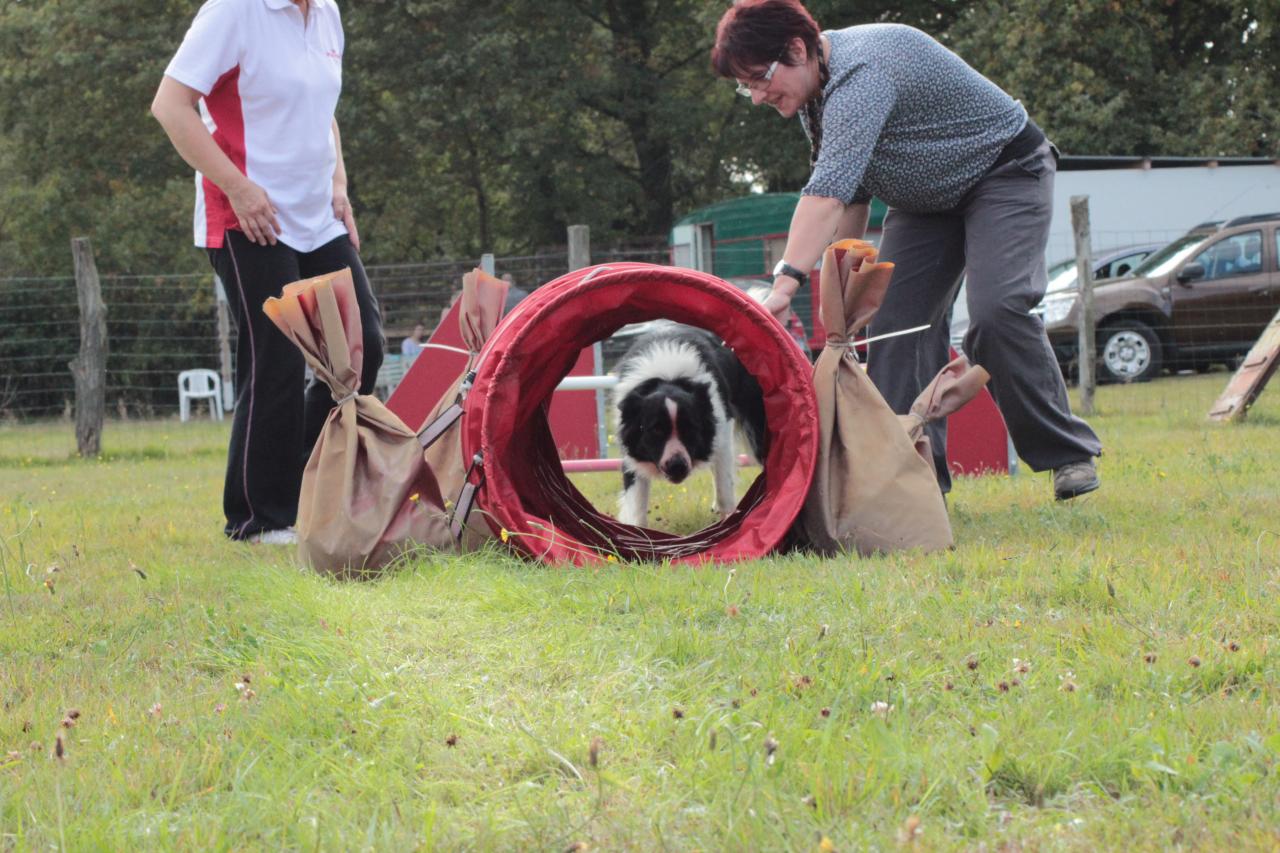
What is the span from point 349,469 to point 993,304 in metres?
2.31

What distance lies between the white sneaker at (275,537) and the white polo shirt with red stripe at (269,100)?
3.52 feet

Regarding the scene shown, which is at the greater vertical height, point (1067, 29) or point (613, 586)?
point (1067, 29)

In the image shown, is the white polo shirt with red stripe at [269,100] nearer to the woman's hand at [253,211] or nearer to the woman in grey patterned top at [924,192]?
the woman's hand at [253,211]

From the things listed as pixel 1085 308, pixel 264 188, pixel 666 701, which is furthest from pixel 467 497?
pixel 1085 308

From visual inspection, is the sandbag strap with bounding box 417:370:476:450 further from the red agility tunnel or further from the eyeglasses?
the eyeglasses

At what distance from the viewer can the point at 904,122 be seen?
4738mm

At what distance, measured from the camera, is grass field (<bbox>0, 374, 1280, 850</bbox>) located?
2.02 m

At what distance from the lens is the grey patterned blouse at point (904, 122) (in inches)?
176

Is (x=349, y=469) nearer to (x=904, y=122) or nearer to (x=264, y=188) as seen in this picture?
(x=264, y=188)

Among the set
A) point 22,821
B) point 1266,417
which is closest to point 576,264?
point 1266,417

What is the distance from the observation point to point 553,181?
28453 mm

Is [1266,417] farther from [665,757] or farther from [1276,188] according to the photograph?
[1276,188]

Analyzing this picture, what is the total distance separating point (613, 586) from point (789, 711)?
1.28 metres

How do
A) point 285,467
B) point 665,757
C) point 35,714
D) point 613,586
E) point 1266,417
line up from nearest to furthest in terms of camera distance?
point 665,757 < point 35,714 < point 613,586 < point 285,467 < point 1266,417
